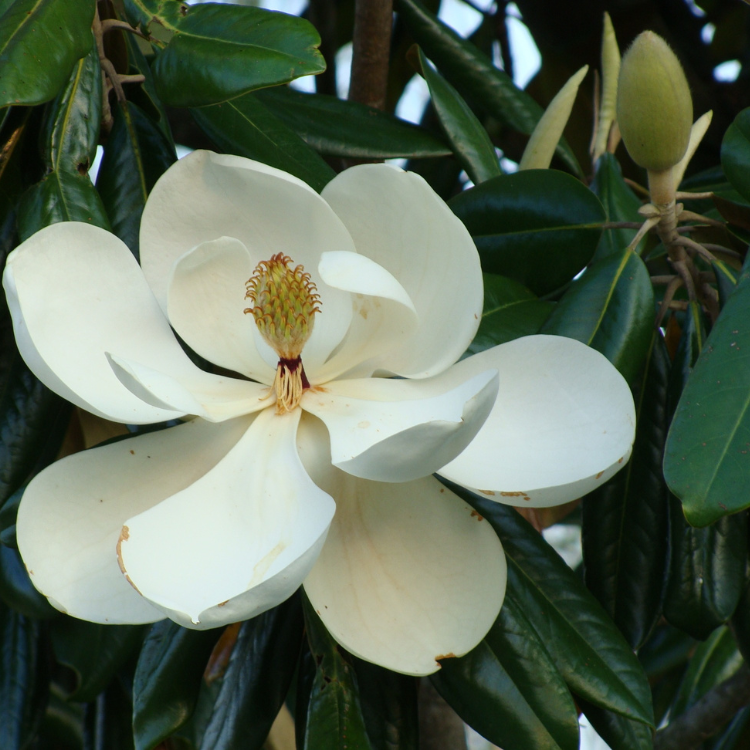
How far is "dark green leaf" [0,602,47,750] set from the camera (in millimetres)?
1263

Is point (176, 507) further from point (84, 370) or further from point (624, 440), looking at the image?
point (624, 440)

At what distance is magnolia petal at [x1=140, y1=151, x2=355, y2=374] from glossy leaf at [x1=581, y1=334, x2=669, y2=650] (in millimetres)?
391

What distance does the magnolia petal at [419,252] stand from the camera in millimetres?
760

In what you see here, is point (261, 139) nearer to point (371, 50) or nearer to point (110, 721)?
point (371, 50)

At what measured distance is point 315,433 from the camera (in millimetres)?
797

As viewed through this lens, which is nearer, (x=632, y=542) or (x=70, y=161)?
(x=70, y=161)

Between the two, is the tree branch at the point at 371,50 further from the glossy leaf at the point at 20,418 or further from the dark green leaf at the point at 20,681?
the dark green leaf at the point at 20,681

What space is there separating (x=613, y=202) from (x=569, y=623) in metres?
0.59

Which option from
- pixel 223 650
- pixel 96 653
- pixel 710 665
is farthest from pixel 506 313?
pixel 710 665

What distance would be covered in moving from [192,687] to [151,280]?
419 millimetres


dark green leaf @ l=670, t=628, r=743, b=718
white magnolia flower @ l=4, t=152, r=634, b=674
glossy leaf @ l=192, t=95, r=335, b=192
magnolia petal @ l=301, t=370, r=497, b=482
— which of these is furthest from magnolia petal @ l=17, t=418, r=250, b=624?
dark green leaf @ l=670, t=628, r=743, b=718

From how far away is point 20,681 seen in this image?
1.29 metres

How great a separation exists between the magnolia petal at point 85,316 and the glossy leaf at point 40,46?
117 millimetres

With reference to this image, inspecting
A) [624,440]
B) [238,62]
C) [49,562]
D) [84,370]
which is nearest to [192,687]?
[49,562]
